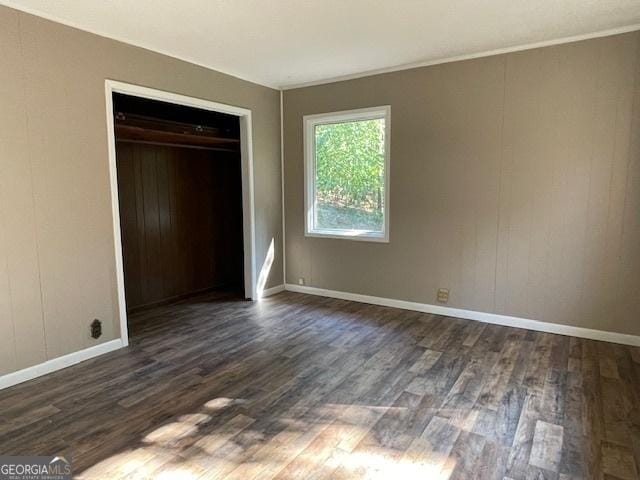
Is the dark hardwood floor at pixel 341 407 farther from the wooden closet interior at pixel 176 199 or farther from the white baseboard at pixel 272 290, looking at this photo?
the white baseboard at pixel 272 290

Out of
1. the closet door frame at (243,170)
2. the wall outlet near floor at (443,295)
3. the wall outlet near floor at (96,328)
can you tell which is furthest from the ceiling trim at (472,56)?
the wall outlet near floor at (96,328)

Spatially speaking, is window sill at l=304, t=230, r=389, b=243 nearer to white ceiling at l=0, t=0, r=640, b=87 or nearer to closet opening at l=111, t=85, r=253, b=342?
closet opening at l=111, t=85, r=253, b=342

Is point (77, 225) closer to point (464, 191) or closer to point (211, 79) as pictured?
point (211, 79)

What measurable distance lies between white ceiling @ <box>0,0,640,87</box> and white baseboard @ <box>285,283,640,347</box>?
258 cm

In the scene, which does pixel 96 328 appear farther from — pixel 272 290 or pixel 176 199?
pixel 272 290

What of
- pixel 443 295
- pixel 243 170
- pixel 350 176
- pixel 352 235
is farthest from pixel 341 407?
pixel 243 170

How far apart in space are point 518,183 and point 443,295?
137 cm

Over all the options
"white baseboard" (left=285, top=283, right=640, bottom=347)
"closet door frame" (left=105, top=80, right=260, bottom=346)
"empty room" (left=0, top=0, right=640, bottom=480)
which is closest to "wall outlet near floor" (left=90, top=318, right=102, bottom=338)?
"empty room" (left=0, top=0, right=640, bottom=480)

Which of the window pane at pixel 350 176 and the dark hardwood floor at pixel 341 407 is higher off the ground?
the window pane at pixel 350 176

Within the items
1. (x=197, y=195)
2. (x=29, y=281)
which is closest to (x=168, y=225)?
(x=197, y=195)

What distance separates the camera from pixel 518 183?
3836 mm

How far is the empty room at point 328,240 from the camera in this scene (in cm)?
230

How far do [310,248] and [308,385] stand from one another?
8.45 ft

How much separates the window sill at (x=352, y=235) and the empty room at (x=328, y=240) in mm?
29
